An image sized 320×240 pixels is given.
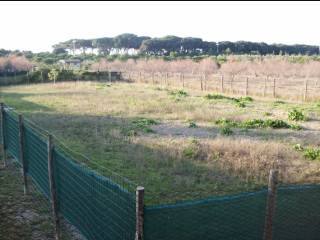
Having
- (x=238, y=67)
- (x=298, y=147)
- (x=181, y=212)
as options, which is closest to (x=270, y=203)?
(x=181, y=212)

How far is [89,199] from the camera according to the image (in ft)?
17.0

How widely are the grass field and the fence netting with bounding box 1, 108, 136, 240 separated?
1.35 metres

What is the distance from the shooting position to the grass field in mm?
8969

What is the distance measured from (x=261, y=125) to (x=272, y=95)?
13465 millimetres

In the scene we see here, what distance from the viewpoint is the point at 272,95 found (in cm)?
2823

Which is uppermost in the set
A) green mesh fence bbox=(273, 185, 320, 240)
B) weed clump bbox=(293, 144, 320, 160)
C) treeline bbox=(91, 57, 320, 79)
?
treeline bbox=(91, 57, 320, 79)

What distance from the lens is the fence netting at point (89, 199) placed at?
438 centimetres

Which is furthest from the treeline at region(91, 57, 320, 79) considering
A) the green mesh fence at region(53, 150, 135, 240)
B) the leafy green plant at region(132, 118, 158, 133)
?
the green mesh fence at region(53, 150, 135, 240)

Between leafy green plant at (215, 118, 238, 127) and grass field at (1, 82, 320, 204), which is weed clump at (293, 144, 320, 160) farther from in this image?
leafy green plant at (215, 118, 238, 127)

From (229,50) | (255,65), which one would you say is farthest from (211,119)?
(229,50)

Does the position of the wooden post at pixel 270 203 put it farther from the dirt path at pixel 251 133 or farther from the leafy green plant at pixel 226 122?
the leafy green plant at pixel 226 122

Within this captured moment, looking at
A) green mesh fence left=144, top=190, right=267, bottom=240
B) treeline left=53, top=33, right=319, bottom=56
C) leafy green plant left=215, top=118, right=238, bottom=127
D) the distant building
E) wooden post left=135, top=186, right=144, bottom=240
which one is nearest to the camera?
wooden post left=135, top=186, right=144, bottom=240

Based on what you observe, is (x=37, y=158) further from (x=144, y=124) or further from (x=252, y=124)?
(x=252, y=124)

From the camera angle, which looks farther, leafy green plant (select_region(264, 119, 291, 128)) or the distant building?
the distant building
